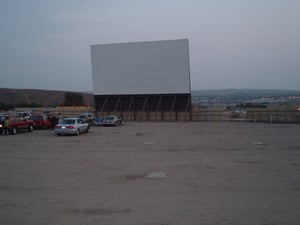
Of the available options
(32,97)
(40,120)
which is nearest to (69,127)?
(40,120)

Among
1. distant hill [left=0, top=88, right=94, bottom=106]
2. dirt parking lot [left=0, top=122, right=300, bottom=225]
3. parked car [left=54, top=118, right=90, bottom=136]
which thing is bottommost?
dirt parking lot [left=0, top=122, right=300, bottom=225]

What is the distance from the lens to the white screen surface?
52406mm

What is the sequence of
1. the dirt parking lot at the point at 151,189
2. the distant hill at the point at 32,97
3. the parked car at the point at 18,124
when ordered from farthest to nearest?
the distant hill at the point at 32,97 → the parked car at the point at 18,124 → the dirt parking lot at the point at 151,189

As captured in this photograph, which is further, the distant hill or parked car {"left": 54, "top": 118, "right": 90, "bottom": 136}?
the distant hill

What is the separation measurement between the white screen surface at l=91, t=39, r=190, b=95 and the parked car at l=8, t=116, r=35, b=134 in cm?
2328

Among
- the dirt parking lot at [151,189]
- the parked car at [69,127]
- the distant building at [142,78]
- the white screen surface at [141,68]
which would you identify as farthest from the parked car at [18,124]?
the white screen surface at [141,68]

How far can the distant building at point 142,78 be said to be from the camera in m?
52.4

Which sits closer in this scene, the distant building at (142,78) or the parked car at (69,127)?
the parked car at (69,127)

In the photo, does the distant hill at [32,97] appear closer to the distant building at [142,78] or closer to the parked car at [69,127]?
the distant building at [142,78]

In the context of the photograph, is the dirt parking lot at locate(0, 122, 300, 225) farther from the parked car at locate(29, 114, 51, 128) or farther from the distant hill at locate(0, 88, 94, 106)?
the distant hill at locate(0, 88, 94, 106)

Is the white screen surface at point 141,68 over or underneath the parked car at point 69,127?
over

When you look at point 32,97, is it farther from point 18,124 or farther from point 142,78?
point 18,124

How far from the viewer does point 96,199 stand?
8.46 m

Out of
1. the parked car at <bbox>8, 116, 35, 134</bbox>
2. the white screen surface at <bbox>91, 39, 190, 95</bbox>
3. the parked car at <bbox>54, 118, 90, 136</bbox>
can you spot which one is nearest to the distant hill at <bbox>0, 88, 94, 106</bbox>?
the white screen surface at <bbox>91, 39, 190, 95</bbox>
